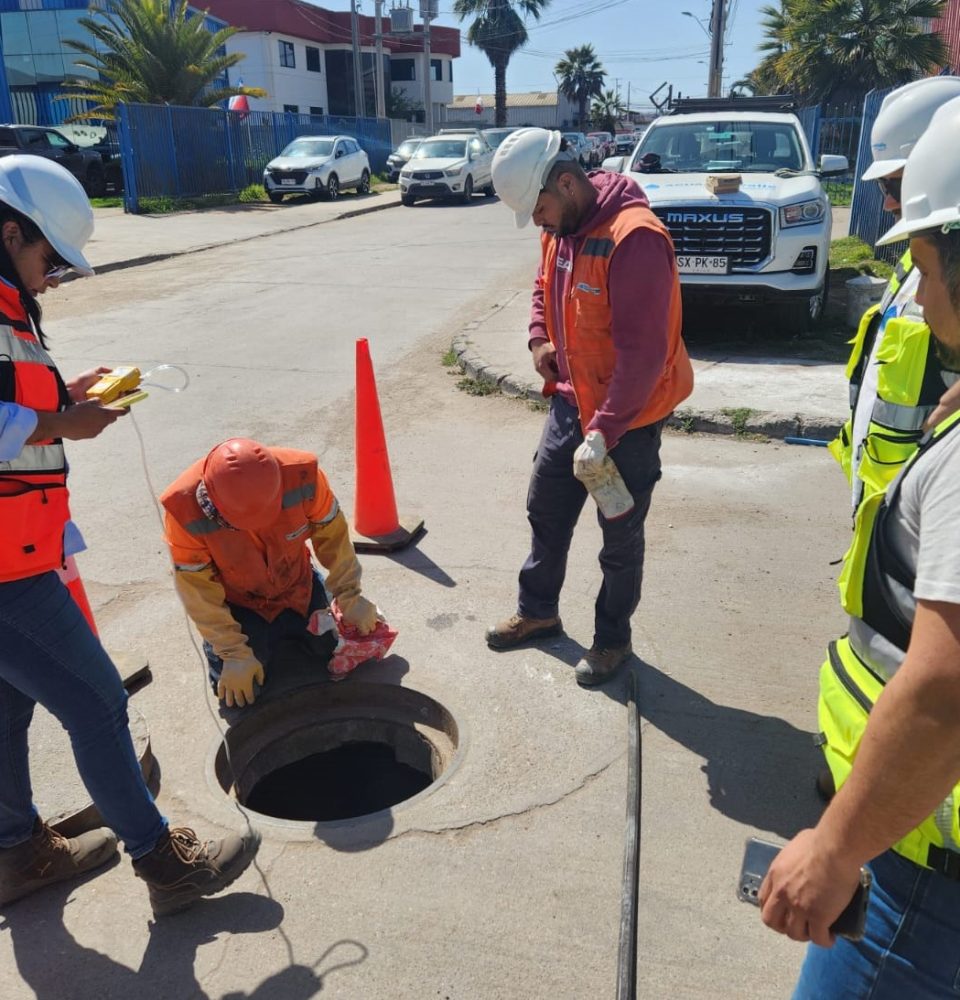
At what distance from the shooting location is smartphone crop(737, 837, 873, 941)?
1426 mm

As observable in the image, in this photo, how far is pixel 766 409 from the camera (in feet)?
21.6

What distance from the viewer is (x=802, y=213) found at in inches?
326

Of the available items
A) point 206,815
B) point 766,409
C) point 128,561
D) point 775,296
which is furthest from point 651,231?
point 775,296

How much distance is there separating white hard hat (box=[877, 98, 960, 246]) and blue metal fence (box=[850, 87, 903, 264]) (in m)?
11.5

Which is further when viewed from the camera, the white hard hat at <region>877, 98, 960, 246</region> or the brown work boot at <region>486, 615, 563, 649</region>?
the brown work boot at <region>486, 615, 563, 649</region>

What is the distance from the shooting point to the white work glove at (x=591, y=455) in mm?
3232

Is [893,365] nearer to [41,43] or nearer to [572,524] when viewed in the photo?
[572,524]

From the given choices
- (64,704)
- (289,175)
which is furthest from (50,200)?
(289,175)

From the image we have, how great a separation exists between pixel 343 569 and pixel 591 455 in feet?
3.76

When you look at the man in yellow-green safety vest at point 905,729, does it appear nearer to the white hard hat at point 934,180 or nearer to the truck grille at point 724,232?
the white hard hat at point 934,180

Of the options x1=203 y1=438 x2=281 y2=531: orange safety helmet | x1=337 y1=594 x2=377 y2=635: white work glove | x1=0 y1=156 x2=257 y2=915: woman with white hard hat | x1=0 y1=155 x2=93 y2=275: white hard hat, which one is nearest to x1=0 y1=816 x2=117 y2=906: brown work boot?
x1=0 y1=156 x2=257 y2=915: woman with white hard hat

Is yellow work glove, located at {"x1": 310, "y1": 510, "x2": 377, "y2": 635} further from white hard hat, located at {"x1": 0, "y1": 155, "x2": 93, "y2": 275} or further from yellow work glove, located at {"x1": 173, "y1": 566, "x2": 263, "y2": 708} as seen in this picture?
white hard hat, located at {"x1": 0, "y1": 155, "x2": 93, "y2": 275}

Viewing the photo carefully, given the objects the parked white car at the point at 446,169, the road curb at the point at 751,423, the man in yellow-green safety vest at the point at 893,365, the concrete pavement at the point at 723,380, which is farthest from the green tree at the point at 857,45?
the man in yellow-green safety vest at the point at 893,365

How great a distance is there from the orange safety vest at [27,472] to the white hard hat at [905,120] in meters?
2.59
